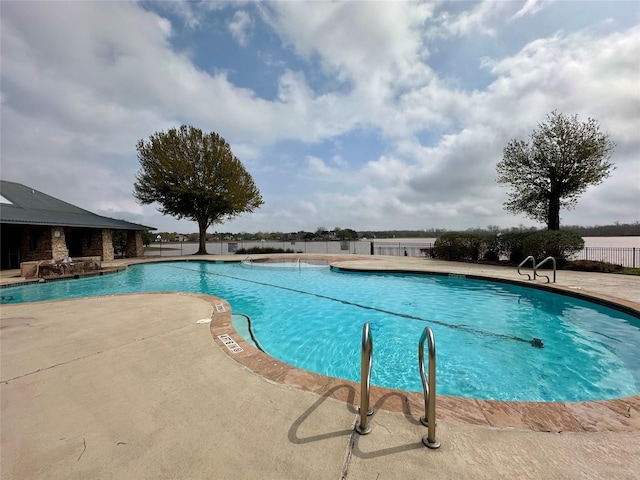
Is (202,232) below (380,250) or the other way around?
the other way around

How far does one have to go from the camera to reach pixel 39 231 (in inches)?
577

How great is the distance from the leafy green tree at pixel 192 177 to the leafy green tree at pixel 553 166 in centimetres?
1998

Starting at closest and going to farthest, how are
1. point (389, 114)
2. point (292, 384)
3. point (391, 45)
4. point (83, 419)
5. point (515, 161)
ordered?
point (83, 419)
point (292, 384)
point (391, 45)
point (389, 114)
point (515, 161)

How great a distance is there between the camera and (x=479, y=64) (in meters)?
9.55

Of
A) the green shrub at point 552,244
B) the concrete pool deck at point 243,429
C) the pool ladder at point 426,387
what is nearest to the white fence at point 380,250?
the green shrub at point 552,244

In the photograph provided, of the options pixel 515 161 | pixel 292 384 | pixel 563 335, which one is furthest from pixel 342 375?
pixel 515 161

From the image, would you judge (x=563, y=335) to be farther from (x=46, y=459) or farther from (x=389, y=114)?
(x=389, y=114)

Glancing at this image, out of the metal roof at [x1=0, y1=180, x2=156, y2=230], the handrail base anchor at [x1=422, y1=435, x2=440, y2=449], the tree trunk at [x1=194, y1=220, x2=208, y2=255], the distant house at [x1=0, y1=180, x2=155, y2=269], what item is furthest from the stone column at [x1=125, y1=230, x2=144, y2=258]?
the handrail base anchor at [x1=422, y1=435, x2=440, y2=449]

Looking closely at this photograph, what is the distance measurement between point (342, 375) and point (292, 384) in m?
1.59

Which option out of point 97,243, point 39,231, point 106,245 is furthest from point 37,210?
point 106,245

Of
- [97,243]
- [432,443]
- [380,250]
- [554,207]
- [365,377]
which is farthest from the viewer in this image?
[380,250]

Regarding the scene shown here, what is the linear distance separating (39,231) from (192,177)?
999 centimetres

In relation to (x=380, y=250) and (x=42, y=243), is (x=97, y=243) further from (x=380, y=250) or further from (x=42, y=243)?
(x=380, y=250)

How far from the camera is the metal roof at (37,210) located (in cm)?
1327
